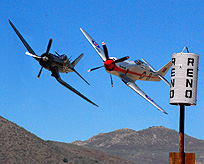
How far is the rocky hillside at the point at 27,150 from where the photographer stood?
5655 inches

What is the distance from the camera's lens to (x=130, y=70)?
55656mm

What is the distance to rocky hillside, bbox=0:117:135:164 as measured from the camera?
143625mm

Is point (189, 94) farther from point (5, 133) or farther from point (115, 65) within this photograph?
point (5, 133)

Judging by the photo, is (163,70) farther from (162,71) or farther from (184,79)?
(184,79)

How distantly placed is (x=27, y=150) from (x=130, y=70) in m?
103

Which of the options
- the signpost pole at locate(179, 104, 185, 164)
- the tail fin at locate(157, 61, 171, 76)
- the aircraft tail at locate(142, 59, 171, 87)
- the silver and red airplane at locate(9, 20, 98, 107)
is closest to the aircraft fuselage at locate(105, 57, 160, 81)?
the aircraft tail at locate(142, 59, 171, 87)

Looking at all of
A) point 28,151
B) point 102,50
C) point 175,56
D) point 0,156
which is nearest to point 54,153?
point 28,151

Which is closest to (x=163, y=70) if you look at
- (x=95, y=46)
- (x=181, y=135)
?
(x=95, y=46)

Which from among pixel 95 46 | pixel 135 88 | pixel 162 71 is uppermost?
pixel 95 46

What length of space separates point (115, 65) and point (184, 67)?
26.8 m

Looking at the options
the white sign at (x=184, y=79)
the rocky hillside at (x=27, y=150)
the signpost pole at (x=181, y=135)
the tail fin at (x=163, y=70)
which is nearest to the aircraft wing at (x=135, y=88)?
the tail fin at (x=163, y=70)

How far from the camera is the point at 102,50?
58562mm

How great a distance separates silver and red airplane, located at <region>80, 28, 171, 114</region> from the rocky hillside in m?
87.1

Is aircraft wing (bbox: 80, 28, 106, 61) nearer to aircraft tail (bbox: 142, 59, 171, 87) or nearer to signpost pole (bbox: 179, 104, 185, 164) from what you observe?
aircraft tail (bbox: 142, 59, 171, 87)
